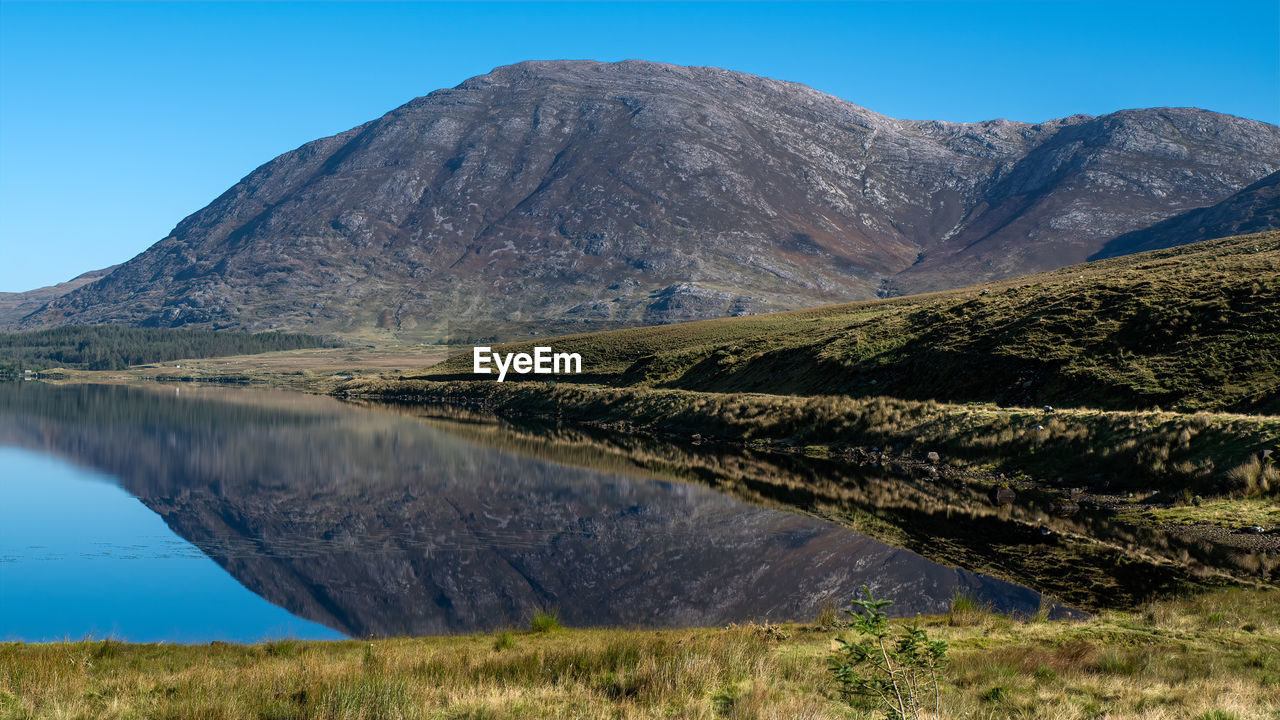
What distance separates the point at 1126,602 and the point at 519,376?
9495 centimetres

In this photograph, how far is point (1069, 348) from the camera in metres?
48.9

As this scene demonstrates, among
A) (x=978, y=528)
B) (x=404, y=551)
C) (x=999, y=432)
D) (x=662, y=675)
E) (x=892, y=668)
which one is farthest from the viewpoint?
(x=999, y=432)

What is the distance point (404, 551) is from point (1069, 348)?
40273 mm

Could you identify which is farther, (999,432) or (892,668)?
(999,432)

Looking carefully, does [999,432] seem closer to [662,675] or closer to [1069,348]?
[1069,348]

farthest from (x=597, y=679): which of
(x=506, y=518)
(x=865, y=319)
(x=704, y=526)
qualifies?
(x=865, y=319)

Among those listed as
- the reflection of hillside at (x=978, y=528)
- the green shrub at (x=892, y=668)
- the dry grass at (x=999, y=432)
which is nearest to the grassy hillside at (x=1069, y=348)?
the dry grass at (x=999, y=432)

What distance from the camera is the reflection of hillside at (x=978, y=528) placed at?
19.2m

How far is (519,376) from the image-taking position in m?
109

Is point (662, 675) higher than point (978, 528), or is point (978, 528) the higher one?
point (662, 675)

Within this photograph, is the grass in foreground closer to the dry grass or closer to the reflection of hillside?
the reflection of hillside

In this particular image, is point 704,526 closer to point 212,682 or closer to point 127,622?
point 127,622

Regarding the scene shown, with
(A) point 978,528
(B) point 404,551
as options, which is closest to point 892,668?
(A) point 978,528

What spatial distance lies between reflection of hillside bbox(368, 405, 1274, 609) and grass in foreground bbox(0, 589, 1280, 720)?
378 centimetres
